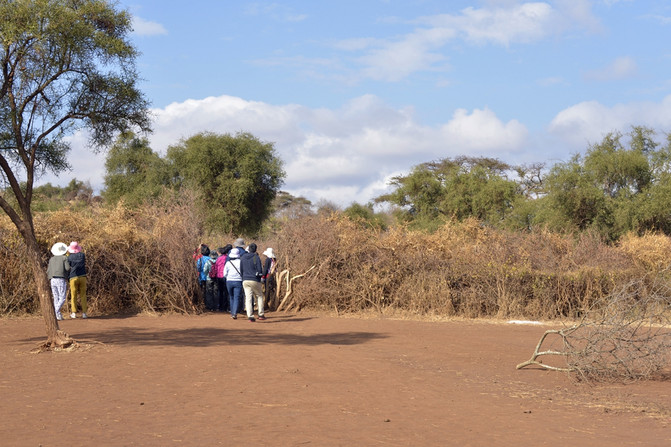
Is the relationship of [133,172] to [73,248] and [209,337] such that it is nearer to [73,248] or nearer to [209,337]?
[73,248]

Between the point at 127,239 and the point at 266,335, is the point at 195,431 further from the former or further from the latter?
the point at 127,239

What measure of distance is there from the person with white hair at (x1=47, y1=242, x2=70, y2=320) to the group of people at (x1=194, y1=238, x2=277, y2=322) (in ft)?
12.1

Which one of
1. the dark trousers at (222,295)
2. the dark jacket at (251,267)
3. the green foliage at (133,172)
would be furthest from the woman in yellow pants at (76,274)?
the green foliage at (133,172)

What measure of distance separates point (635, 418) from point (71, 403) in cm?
658

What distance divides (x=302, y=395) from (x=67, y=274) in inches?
397

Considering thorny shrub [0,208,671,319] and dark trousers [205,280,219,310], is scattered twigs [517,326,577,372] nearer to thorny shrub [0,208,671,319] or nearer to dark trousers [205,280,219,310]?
thorny shrub [0,208,671,319]

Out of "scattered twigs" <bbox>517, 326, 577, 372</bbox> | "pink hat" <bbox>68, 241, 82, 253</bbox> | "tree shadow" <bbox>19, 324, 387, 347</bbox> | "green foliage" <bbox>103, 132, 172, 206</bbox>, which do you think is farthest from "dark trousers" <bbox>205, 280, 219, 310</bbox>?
"green foliage" <bbox>103, 132, 172, 206</bbox>

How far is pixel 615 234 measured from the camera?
3058 cm

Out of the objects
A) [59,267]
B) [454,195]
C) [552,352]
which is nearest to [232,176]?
[454,195]

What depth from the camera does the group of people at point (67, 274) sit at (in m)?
17.0

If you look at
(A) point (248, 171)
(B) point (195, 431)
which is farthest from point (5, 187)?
(A) point (248, 171)

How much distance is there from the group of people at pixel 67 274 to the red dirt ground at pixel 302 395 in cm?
184

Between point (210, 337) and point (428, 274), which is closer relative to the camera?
point (210, 337)

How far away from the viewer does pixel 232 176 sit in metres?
37.3
